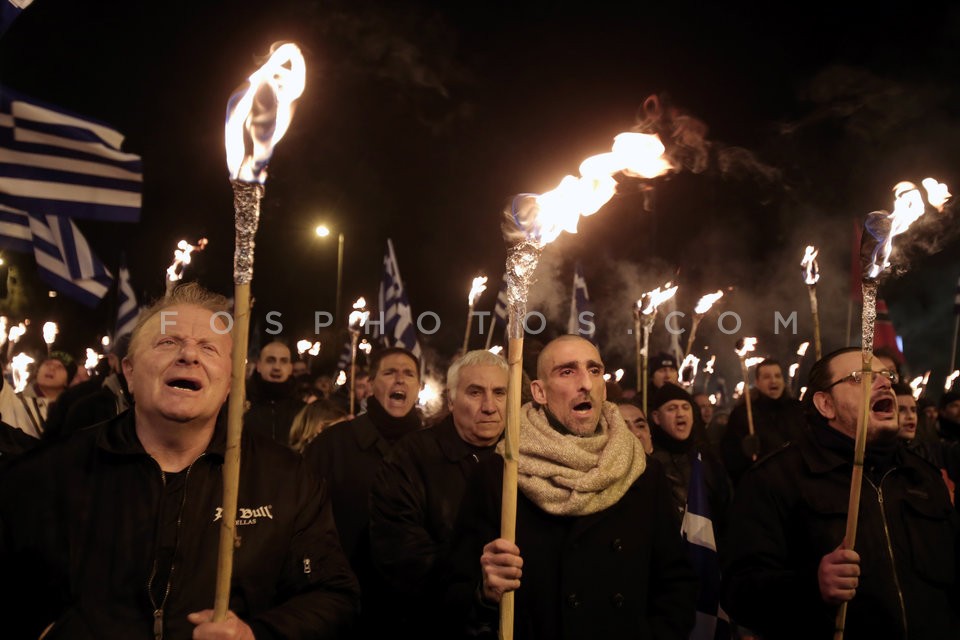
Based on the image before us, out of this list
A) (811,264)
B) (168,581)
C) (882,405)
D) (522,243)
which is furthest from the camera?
(811,264)

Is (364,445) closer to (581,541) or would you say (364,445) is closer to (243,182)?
(581,541)

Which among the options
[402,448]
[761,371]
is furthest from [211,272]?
[402,448]

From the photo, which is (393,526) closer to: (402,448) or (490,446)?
(402,448)

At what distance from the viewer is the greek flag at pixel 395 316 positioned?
46.0 ft

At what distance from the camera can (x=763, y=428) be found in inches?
345

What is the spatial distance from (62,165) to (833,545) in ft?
19.5

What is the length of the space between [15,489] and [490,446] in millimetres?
2771

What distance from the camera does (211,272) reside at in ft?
113

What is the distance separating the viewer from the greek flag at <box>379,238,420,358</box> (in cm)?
1402

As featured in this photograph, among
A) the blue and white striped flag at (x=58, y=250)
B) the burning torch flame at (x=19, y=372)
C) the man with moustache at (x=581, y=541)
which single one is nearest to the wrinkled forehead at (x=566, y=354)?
the man with moustache at (x=581, y=541)

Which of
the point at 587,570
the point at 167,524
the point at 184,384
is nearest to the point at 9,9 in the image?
the point at 184,384

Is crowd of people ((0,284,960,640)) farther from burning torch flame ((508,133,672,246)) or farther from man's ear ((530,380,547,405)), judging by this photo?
burning torch flame ((508,133,672,246))

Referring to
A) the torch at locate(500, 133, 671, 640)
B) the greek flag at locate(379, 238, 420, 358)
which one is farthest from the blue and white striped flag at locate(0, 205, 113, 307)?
the greek flag at locate(379, 238, 420, 358)

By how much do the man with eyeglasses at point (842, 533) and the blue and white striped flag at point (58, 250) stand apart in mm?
5862
